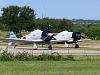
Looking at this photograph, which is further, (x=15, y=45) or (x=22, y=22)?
(x=22, y=22)

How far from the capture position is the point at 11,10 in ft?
462

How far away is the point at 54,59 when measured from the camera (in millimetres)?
34125

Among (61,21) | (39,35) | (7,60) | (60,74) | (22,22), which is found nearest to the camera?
(60,74)

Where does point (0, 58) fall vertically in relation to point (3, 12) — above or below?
below

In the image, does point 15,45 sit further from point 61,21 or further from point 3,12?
point 61,21

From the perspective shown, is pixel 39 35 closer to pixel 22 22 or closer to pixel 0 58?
pixel 0 58

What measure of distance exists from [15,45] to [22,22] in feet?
215

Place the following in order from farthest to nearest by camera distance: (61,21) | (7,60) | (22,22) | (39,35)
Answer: (61,21)
(22,22)
(39,35)
(7,60)

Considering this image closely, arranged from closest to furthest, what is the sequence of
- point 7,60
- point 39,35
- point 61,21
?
point 7,60 < point 39,35 < point 61,21

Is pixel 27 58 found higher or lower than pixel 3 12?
lower

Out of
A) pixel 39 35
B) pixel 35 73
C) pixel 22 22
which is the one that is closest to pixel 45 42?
pixel 39 35

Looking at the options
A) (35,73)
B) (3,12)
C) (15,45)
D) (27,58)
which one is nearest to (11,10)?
(3,12)

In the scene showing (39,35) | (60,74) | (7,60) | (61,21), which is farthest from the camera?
(61,21)

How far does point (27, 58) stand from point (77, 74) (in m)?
13.4
